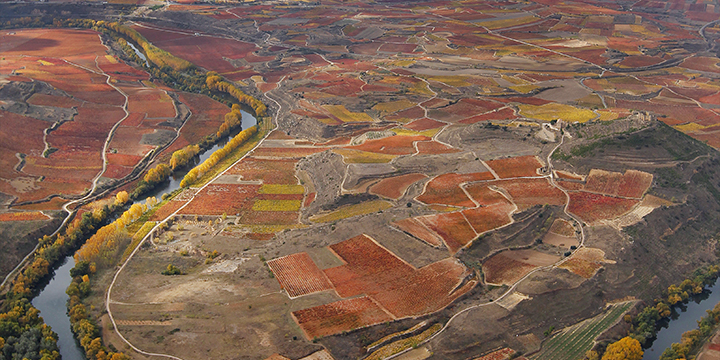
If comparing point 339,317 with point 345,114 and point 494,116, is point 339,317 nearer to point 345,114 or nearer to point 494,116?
point 345,114

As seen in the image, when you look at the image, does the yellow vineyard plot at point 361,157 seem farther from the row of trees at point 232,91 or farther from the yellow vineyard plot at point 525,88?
the yellow vineyard plot at point 525,88

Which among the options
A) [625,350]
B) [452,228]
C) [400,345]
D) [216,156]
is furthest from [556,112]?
[400,345]

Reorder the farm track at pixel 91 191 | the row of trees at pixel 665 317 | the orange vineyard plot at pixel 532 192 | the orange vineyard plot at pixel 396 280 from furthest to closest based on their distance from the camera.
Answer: the orange vineyard plot at pixel 532 192
the farm track at pixel 91 191
the orange vineyard plot at pixel 396 280
the row of trees at pixel 665 317

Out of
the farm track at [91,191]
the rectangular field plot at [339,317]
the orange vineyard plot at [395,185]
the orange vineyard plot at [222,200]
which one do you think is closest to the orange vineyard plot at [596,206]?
the orange vineyard plot at [395,185]

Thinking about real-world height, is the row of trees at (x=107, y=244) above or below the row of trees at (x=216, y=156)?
above

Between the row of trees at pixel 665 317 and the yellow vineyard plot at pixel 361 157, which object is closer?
the row of trees at pixel 665 317

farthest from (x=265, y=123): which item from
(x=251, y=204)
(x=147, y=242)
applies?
(x=147, y=242)

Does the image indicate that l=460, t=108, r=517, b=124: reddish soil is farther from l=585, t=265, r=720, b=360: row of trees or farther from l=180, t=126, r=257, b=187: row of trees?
l=585, t=265, r=720, b=360: row of trees
